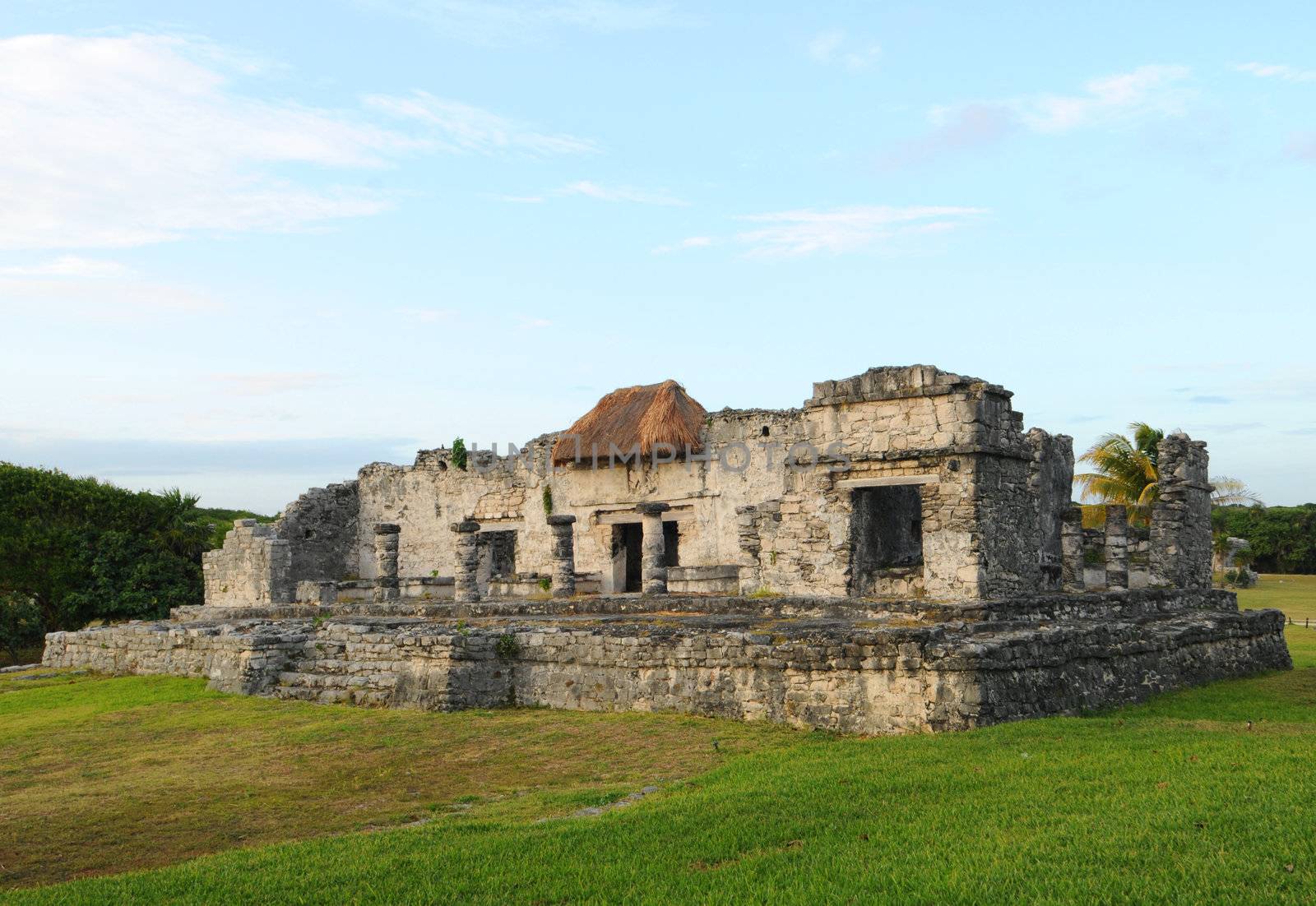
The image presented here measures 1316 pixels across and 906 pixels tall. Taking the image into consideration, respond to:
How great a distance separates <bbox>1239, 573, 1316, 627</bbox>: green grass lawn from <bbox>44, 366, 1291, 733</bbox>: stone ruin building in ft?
25.7

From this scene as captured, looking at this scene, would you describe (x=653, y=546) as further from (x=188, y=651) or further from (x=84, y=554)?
(x=84, y=554)

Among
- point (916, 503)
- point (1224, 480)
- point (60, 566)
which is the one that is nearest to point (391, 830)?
point (916, 503)

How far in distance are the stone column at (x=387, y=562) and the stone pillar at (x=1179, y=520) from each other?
11440 mm

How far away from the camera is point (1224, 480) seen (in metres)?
29.6

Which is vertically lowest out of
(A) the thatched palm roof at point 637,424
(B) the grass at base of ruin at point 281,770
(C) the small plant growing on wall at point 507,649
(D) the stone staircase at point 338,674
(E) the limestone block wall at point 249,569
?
(B) the grass at base of ruin at point 281,770

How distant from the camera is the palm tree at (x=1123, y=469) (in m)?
24.0

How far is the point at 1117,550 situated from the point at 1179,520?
103 centimetres

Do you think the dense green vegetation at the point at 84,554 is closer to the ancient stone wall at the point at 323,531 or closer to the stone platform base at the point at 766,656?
the ancient stone wall at the point at 323,531

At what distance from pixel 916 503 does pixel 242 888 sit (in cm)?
1142

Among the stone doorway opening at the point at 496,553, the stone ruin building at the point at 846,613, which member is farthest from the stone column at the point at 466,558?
the stone doorway opening at the point at 496,553

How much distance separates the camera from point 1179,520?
49.8 feet

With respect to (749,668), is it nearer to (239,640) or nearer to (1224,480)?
(239,640)

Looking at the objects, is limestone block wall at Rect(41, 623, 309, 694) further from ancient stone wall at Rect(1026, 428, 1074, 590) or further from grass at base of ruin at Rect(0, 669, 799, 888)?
ancient stone wall at Rect(1026, 428, 1074, 590)

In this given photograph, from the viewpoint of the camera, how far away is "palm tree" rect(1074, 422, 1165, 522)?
2402cm
